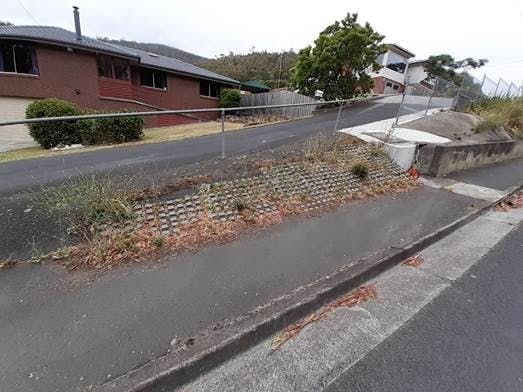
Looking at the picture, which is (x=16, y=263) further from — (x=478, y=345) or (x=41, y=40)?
(x=41, y=40)

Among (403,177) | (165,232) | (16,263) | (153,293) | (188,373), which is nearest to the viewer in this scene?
(188,373)

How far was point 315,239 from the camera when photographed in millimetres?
3707

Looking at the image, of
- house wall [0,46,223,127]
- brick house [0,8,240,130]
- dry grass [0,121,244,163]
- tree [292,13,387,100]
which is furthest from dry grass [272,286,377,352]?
tree [292,13,387,100]

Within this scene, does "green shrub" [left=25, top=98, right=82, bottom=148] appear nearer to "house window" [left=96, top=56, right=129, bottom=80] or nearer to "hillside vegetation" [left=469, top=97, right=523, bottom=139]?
"house window" [left=96, top=56, right=129, bottom=80]

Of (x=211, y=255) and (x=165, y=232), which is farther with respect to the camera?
(x=165, y=232)

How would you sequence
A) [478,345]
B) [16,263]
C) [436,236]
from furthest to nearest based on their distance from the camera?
[436,236]
[16,263]
[478,345]

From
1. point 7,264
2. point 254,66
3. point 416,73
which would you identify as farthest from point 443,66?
point 7,264

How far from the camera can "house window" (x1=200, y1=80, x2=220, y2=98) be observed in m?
21.0

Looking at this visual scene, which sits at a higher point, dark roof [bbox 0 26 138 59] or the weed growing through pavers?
dark roof [bbox 0 26 138 59]

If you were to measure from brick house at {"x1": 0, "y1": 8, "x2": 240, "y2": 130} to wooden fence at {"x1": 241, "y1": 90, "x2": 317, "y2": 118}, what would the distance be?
18.1 ft

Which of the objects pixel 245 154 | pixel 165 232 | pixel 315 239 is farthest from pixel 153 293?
pixel 245 154

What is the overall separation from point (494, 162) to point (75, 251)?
1092 cm

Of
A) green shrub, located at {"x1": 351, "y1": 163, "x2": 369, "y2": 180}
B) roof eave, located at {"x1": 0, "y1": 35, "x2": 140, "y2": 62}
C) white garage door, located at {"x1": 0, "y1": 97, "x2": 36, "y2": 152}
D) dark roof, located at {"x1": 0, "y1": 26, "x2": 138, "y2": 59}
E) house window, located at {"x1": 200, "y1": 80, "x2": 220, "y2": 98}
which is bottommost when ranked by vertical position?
white garage door, located at {"x1": 0, "y1": 97, "x2": 36, "y2": 152}

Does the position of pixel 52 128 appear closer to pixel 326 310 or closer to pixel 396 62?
pixel 326 310
